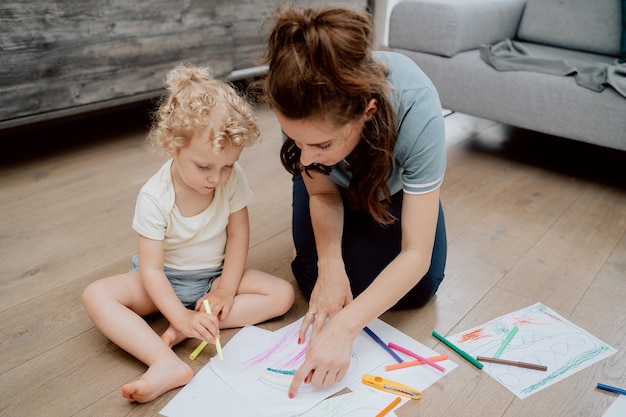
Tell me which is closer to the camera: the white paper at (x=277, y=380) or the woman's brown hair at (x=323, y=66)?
the woman's brown hair at (x=323, y=66)

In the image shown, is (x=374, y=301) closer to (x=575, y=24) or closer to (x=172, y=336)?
(x=172, y=336)

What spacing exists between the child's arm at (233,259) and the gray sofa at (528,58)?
1.19 metres

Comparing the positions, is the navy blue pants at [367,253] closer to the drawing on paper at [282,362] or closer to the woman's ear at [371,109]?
the drawing on paper at [282,362]

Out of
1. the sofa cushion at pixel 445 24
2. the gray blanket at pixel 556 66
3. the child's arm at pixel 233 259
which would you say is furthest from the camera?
the sofa cushion at pixel 445 24

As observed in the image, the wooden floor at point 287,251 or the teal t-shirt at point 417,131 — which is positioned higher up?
the teal t-shirt at point 417,131

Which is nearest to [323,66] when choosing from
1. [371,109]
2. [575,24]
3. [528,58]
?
[371,109]

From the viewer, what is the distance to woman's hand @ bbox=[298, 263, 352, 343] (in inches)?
39.0

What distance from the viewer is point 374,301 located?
890 millimetres

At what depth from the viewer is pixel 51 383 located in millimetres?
931

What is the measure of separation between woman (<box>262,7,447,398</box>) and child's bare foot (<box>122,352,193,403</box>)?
0.19m

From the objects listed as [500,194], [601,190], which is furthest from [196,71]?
[601,190]

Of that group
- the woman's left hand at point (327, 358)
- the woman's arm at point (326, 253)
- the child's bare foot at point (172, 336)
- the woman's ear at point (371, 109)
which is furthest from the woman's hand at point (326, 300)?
the woman's ear at point (371, 109)

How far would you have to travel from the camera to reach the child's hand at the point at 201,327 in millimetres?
946

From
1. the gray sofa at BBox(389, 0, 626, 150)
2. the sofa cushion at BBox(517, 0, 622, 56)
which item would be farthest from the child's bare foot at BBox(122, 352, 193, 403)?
the sofa cushion at BBox(517, 0, 622, 56)
